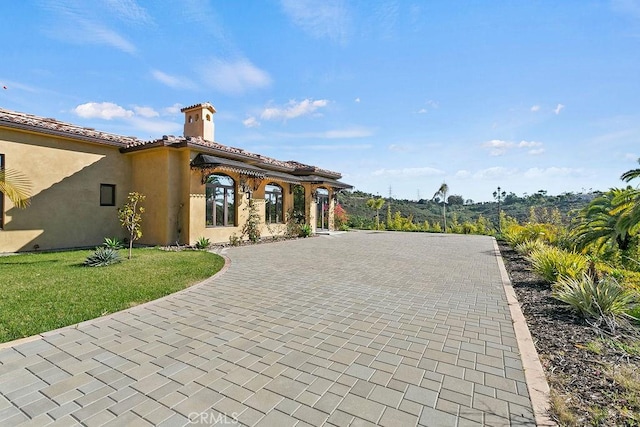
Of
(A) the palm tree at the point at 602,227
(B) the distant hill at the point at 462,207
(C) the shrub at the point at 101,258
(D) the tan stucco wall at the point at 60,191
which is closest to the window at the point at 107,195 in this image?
(D) the tan stucco wall at the point at 60,191

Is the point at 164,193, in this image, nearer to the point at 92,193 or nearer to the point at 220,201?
the point at 220,201

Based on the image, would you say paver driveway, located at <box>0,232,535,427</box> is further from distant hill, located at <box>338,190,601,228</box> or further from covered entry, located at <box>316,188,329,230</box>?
distant hill, located at <box>338,190,601,228</box>

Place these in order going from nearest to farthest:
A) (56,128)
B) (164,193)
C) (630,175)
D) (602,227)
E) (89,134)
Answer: (630,175), (602,227), (56,128), (89,134), (164,193)

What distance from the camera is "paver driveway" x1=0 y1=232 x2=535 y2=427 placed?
318 centimetres

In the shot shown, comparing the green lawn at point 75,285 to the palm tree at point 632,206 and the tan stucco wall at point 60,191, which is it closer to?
the tan stucco wall at point 60,191

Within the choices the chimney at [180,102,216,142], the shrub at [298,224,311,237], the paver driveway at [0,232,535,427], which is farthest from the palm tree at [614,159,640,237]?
the chimney at [180,102,216,142]

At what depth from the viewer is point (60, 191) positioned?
14.6 meters

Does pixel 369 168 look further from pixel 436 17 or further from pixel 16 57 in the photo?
pixel 16 57

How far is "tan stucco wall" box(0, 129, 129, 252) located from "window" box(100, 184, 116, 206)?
210 millimetres

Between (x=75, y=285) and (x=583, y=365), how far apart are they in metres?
10.7

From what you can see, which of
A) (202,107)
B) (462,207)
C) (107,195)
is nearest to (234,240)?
(107,195)

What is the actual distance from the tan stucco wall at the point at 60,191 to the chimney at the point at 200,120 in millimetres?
5478

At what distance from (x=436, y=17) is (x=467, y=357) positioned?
36.5ft

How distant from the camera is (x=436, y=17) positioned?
1068 centimetres
